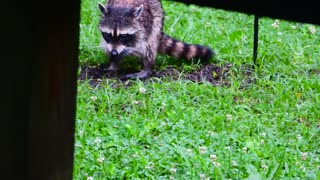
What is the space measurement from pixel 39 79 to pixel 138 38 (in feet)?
15.8

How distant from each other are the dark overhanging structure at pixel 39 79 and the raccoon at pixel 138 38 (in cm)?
446

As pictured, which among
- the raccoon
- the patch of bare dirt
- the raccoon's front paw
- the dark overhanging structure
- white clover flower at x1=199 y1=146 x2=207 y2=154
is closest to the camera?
the dark overhanging structure

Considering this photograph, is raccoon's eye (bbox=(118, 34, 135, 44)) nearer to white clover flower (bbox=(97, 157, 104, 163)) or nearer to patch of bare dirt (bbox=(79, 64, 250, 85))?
patch of bare dirt (bbox=(79, 64, 250, 85))

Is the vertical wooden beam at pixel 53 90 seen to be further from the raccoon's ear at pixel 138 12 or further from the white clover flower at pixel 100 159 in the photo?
the raccoon's ear at pixel 138 12

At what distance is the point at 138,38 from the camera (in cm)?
606

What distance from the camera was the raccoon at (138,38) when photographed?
5.92 m

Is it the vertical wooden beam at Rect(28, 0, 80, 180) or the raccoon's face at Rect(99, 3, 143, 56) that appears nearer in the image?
the vertical wooden beam at Rect(28, 0, 80, 180)

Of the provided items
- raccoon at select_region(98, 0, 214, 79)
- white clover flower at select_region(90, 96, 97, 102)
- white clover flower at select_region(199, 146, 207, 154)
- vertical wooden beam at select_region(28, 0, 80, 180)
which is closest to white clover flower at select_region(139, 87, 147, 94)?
white clover flower at select_region(90, 96, 97, 102)

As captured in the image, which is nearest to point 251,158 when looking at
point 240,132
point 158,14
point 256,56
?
point 240,132

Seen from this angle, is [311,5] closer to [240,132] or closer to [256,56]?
[240,132]

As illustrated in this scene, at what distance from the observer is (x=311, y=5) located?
109 cm

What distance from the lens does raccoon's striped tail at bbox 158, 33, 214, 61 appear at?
5.87 meters

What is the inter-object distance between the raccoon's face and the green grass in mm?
237

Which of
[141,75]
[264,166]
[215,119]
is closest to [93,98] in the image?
[141,75]
